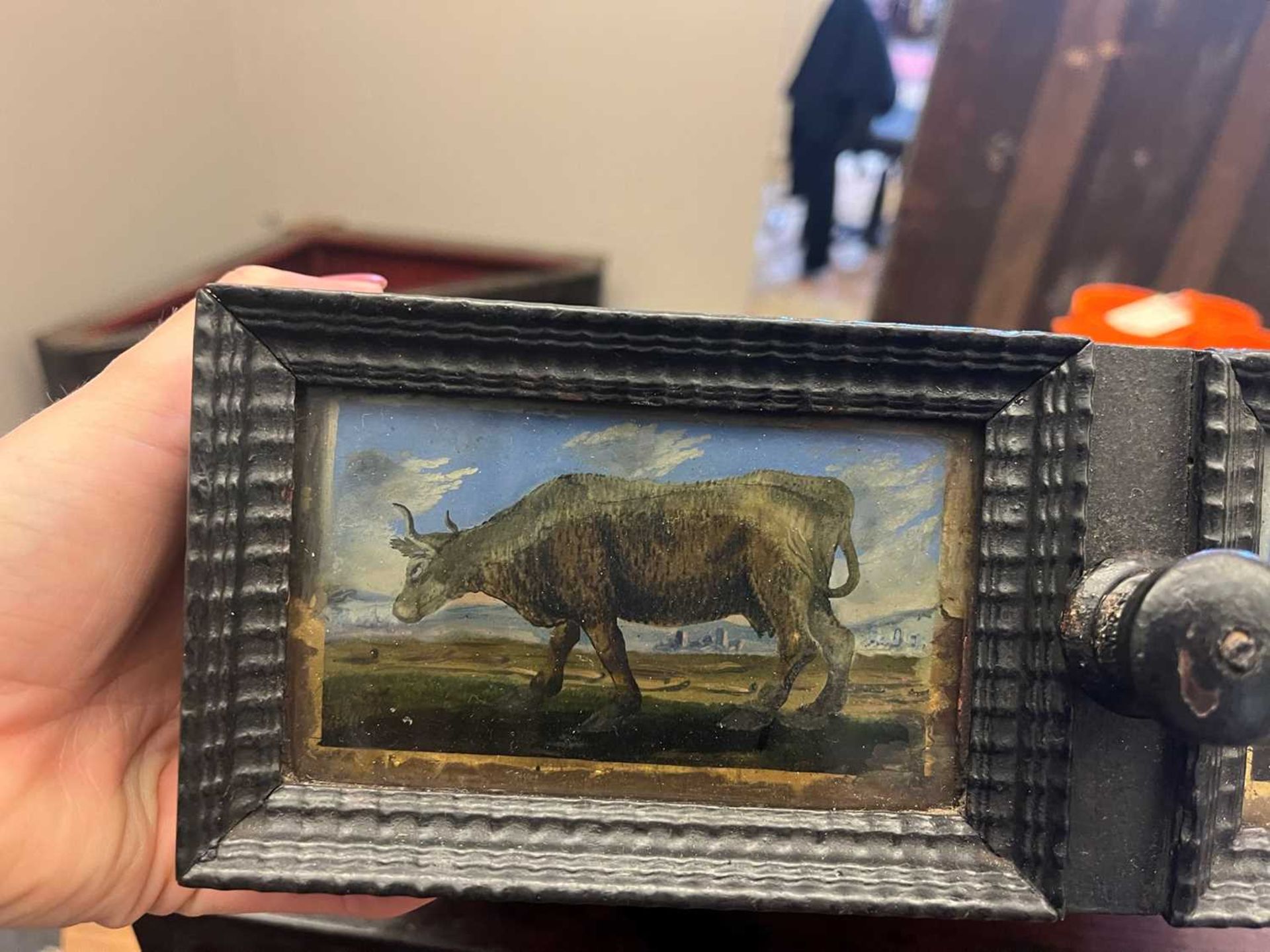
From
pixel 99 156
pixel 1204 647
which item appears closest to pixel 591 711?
pixel 1204 647

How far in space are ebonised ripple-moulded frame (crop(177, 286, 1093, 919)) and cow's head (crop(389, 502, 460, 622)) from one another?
0.06 metres

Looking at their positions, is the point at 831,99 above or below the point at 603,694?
above

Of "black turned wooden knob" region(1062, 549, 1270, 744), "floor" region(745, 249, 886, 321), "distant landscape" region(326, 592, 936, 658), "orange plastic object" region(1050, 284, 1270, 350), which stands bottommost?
"distant landscape" region(326, 592, 936, 658)

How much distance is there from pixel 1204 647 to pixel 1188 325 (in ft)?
1.51

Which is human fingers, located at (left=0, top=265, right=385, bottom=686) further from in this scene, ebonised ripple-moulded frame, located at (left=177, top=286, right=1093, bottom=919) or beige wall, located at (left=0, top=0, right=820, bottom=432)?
beige wall, located at (left=0, top=0, right=820, bottom=432)

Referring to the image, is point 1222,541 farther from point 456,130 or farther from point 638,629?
point 456,130

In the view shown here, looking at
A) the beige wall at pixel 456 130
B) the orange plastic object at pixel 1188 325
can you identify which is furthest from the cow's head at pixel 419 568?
the beige wall at pixel 456 130

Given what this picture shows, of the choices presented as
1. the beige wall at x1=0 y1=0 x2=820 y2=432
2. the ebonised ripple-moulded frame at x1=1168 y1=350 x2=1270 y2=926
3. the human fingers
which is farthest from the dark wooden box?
the ebonised ripple-moulded frame at x1=1168 y1=350 x2=1270 y2=926

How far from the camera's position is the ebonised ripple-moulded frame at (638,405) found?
0.41 m

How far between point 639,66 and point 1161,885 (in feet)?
3.63

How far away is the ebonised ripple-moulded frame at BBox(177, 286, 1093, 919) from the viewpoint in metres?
0.41

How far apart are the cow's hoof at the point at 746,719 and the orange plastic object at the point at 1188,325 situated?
1.31 feet

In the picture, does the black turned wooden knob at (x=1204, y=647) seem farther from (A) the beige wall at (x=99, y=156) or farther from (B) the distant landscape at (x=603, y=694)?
(A) the beige wall at (x=99, y=156)

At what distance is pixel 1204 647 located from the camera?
0.33m
